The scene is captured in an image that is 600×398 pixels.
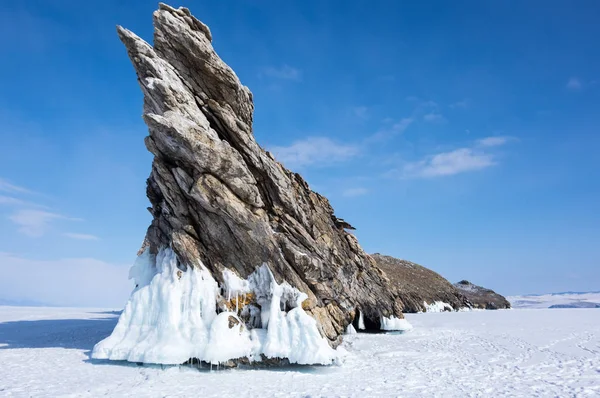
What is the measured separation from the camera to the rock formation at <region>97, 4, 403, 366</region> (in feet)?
72.1

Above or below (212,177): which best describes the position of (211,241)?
below

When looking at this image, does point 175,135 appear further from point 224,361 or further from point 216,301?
point 224,361

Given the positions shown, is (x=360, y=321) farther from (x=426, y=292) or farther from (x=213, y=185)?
(x=426, y=292)

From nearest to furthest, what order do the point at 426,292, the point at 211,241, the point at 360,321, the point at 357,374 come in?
the point at 357,374 < the point at 211,241 < the point at 360,321 < the point at 426,292

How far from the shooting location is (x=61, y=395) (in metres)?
15.4

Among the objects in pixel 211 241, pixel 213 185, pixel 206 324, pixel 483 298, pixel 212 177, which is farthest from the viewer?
pixel 483 298

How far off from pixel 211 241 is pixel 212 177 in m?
4.13

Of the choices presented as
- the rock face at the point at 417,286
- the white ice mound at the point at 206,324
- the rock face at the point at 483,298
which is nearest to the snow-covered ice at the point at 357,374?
the white ice mound at the point at 206,324

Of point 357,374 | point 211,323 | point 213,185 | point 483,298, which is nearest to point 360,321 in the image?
point 357,374

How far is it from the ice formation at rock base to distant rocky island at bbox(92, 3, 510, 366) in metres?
0.06

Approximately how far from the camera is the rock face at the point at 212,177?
2197 cm

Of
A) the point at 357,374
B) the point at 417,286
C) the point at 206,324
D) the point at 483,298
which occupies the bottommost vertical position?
the point at 357,374

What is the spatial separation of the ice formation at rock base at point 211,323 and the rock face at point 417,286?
165 feet

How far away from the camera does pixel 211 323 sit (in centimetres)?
2156
